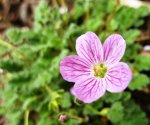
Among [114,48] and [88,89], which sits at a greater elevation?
[114,48]

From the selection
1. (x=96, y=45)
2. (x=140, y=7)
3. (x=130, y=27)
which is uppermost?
(x=96, y=45)

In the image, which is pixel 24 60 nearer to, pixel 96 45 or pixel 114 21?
pixel 114 21

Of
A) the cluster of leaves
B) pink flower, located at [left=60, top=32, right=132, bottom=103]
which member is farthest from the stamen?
the cluster of leaves

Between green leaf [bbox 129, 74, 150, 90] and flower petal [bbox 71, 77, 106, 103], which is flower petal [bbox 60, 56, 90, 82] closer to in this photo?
flower petal [bbox 71, 77, 106, 103]

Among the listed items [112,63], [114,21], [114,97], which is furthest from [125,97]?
[112,63]

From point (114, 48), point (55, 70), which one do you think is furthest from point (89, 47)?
point (55, 70)

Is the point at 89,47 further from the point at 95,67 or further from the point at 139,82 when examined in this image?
the point at 139,82

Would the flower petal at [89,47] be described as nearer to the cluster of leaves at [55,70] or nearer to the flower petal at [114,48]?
the flower petal at [114,48]
